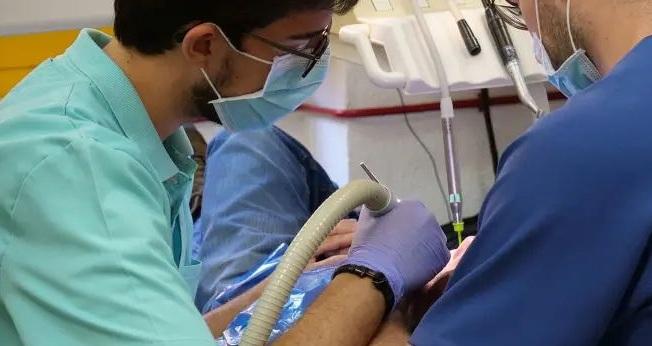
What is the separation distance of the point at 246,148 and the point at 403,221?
1.63ft

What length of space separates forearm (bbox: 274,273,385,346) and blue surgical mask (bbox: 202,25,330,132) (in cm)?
31

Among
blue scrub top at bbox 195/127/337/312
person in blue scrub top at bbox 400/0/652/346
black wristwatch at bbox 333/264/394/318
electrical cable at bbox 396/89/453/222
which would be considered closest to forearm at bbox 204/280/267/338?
blue scrub top at bbox 195/127/337/312

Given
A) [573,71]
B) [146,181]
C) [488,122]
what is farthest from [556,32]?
[488,122]

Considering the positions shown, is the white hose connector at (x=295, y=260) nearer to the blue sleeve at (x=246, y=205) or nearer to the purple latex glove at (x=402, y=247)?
the purple latex glove at (x=402, y=247)

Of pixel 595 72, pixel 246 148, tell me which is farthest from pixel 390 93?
pixel 595 72

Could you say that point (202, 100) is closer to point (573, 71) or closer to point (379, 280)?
point (379, 280)

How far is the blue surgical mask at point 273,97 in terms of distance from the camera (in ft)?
3.93

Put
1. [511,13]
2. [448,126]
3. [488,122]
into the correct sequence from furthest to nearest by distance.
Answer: [488,122] < [448,126] < [511,13]

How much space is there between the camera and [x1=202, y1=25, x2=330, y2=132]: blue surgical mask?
1.20 m

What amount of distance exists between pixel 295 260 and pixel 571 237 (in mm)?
383

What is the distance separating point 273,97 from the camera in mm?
1245

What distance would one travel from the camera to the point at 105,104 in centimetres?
105

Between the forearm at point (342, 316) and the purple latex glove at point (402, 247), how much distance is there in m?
0.04

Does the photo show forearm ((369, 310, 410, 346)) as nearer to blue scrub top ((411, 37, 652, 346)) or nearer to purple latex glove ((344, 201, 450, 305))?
purple latex glove ((344, 201, 450, 305))
